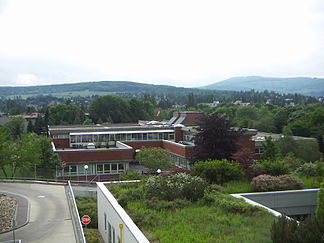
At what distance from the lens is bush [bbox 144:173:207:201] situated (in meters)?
16.8

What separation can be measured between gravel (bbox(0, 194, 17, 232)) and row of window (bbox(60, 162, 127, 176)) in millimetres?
13212

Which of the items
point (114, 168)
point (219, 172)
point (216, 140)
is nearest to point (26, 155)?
point (114, 168)

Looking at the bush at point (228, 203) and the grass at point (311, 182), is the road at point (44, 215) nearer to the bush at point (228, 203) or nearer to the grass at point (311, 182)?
the bush at point (228, 203)

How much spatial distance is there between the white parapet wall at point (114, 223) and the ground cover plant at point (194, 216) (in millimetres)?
400

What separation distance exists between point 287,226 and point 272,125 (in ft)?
244

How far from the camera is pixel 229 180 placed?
67.1 ft

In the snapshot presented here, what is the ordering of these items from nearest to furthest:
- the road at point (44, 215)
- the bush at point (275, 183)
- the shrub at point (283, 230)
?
the shrub at point (283, 230) < the bush at point (275, 183) < the road at point (44, 215)

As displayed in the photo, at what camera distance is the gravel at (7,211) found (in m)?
21.0

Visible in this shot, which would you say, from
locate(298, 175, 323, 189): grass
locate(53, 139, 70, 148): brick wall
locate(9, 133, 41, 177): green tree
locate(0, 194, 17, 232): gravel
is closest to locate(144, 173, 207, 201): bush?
locate(298, 175, 323, 189): grass

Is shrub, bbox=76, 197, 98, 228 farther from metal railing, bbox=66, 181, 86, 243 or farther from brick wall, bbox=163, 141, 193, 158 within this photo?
brick wall, bbox=163, 141, 193, 158

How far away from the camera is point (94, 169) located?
42688 mm

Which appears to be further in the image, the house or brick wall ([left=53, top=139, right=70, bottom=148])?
brick wall ([left=53, top=139, right=70, bottom=148])

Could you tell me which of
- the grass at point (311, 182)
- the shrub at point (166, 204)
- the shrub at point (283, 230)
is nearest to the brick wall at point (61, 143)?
the grass at point (311, 182)

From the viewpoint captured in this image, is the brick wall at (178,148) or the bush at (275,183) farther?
the brick wall at (178,148)
